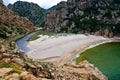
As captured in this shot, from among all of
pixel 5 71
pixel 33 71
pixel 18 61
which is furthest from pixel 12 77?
pixel 18 61

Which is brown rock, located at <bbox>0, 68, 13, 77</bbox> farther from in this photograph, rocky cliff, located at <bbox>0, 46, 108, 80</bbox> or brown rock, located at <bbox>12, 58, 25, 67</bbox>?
brown rock, located at <bbox>12, 58, 25, 67</bbox>

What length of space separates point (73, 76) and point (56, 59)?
1544 inches

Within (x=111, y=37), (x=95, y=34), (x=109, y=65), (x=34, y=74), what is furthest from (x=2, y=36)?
(x=34, y=74)

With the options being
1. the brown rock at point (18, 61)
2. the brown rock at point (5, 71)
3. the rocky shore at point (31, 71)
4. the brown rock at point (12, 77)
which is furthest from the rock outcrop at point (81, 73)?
the brown rock at point (12, 77)

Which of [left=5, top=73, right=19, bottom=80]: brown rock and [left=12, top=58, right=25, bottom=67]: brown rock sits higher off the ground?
[left=12, top=58, right=25, bottom=67]: brown rock

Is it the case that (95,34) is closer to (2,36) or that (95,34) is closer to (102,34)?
(102,34)

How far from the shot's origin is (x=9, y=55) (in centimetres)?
4578

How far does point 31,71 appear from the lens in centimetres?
4403

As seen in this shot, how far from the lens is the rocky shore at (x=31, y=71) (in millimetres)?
38156

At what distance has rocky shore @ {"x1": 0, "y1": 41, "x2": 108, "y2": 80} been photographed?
125 ft

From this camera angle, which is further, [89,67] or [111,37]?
[111,37]

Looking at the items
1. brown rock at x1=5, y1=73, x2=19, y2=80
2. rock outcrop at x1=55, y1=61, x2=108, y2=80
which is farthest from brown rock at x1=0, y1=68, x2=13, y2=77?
rock outcrop at x1=55, y1=61, x2=108, y2=80

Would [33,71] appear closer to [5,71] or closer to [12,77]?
[5,71]

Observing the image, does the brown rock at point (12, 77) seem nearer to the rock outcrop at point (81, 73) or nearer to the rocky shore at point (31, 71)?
the rocky shore at point (31, 71)
